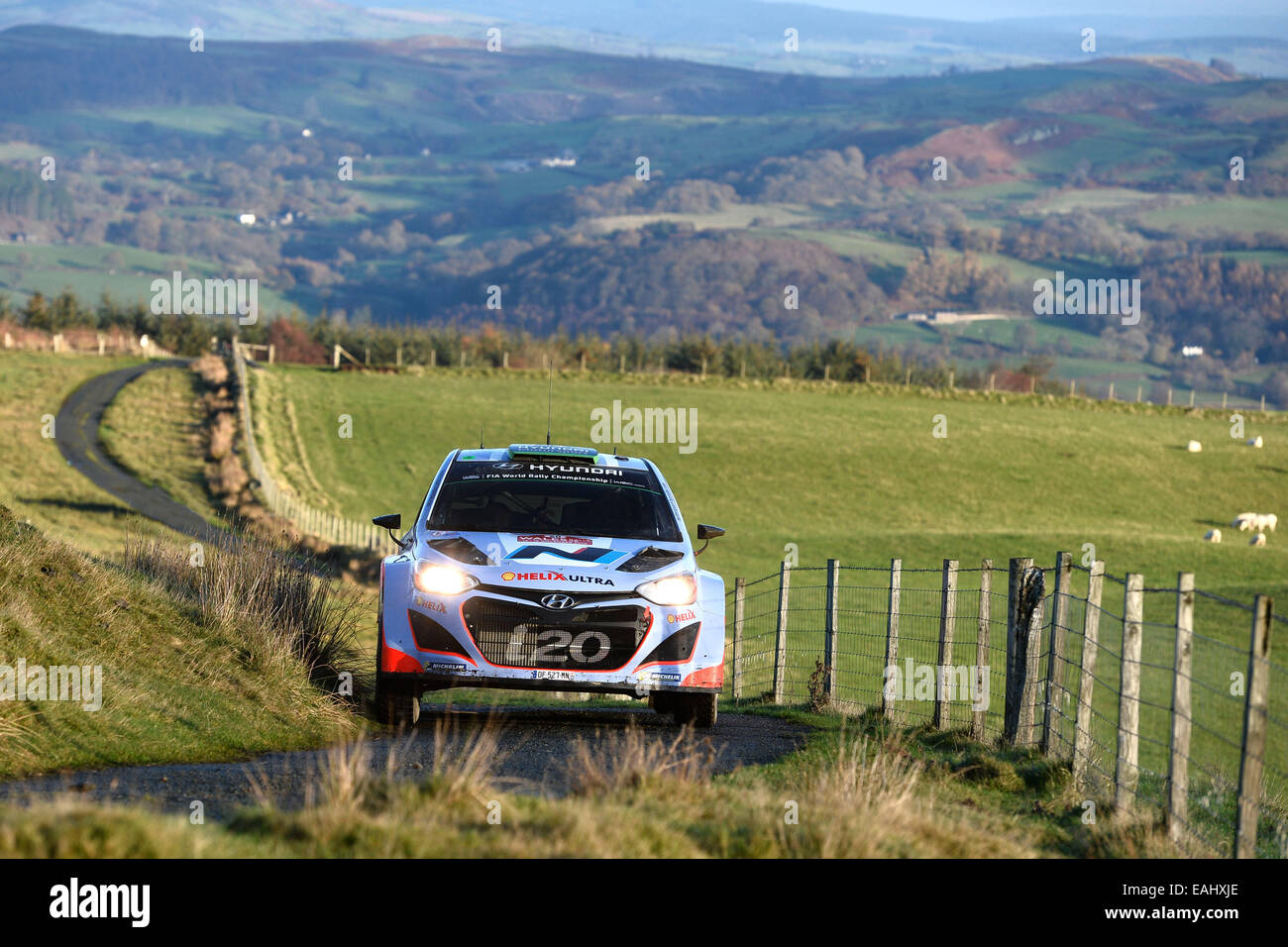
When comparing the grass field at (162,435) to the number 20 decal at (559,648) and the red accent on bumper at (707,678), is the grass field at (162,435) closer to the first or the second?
the red accent on bumper at (707,678)

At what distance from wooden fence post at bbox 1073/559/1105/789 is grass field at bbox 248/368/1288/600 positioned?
33.7 meters

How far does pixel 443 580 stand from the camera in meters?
10.4

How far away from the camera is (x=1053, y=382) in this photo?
130500 mm

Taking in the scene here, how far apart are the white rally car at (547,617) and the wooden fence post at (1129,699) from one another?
10.5 ft

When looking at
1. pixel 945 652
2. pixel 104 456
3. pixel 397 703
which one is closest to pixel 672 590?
pixel 397 703

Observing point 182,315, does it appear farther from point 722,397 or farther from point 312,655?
point 312,655

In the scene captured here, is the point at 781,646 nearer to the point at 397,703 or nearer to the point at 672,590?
the point at 672,590

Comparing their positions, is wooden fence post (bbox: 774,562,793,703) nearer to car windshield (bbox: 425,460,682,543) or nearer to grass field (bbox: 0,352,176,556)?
car windshield (bbox: 425,460,682,543)

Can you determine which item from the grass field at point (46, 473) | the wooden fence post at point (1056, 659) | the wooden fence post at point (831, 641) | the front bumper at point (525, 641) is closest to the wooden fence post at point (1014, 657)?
the wooden fence post at point (1056, 659)

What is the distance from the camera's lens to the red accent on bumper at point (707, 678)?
10.7 meters

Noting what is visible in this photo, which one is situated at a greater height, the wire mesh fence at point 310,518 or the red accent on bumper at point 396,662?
the red accent on bumper at point 396,662

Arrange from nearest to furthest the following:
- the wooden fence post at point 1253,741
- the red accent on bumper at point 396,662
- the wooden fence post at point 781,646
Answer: the wooden fence post at point 1253,741 → the red accent on bumper at point 396,662 → the wooden fence post at point 781,646

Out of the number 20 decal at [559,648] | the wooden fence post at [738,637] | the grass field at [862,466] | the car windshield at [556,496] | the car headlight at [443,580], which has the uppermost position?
the car windshield at [556,496]

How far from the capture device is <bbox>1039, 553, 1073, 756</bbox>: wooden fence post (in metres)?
10.1
